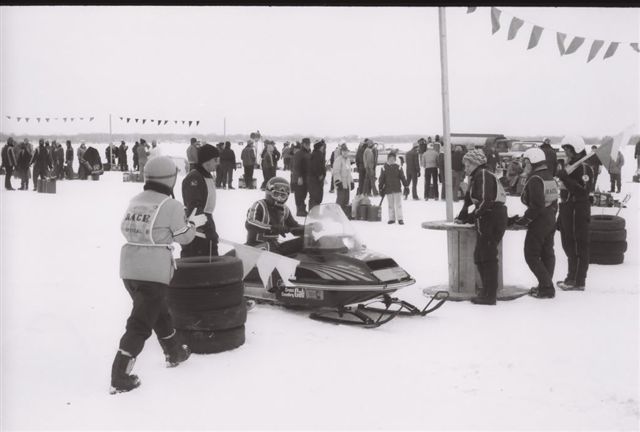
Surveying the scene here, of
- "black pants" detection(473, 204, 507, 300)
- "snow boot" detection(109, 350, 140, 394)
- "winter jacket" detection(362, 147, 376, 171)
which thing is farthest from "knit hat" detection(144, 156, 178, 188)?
"winter jacket" detection(362, 147, 376, 171)

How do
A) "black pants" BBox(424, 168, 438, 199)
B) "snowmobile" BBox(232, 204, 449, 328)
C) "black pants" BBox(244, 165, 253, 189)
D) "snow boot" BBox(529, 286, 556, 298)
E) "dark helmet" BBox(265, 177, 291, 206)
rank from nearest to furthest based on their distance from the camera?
"snowmobile" BBox(232, 204, 449, 328), "dark helmet" BBox(265, 177, 291, 206), "snow boot" BBox(529, 286, 556, 298), "black pants" BBox(424, 168, 438, 199), "black pants" BBox(244, 165, 253, 189)

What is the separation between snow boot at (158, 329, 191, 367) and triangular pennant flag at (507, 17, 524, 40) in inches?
200

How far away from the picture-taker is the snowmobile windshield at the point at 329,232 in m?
6.51

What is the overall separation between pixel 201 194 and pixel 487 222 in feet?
9.66

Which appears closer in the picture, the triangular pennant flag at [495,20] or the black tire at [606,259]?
the triangular pennant flag at [495,20]

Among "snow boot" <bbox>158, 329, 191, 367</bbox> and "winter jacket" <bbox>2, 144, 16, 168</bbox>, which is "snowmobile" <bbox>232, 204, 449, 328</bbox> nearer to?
"snow boot" <bbox>158, 329, 191, 367</bbox>

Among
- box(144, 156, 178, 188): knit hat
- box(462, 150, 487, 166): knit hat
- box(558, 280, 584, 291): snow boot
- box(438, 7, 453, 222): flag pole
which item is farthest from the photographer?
box(438, 7, 453, 222): flag pole

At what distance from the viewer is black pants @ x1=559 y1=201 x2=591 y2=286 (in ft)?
25.7

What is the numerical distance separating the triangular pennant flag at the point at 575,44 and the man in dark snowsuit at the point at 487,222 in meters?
1.84

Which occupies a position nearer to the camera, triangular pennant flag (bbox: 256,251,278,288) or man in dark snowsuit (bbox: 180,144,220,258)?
triangular pennant flag (bbox: 256,251,278,288)

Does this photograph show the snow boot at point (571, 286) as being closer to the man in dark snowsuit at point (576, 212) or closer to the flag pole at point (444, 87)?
the man in dark snowsuit at point (576, 212)

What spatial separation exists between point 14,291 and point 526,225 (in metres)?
5.78

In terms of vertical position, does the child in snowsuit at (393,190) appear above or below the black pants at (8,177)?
below

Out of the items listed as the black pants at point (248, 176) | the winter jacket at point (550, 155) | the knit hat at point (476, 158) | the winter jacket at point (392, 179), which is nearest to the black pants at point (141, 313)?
the knit hat at point (476, 158)
